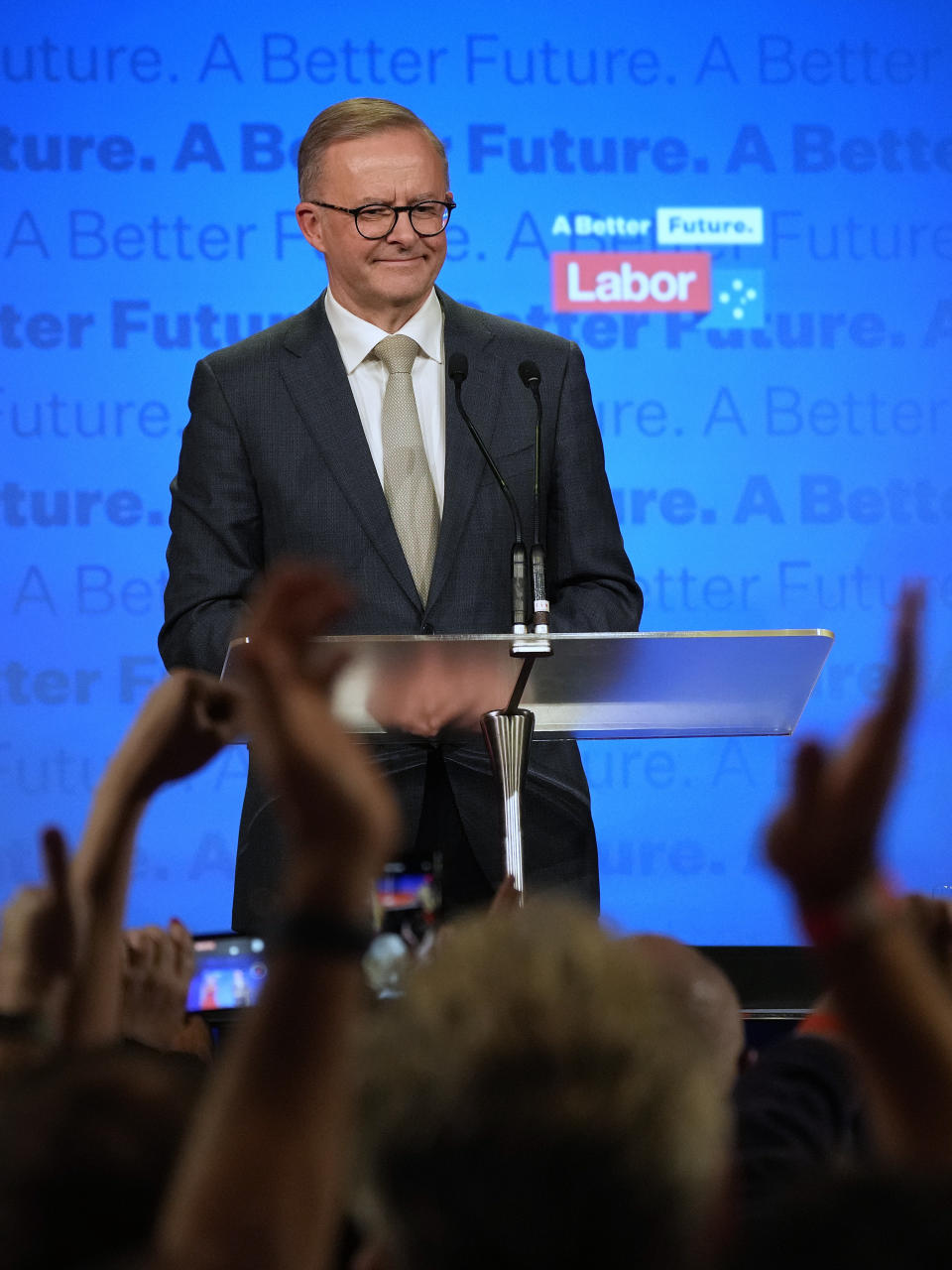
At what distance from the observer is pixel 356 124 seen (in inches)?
119

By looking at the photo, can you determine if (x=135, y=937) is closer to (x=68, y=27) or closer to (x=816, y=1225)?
(x=816, y=1225)

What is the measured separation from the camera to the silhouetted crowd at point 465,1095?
75cm

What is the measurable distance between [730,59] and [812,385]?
947 millimetres

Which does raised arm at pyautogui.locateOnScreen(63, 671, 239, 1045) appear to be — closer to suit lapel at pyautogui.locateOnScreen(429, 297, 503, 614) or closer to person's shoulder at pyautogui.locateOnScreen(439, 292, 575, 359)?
suit lapel at pyautogui.locateOnScreen(429, 297, 503, 614)

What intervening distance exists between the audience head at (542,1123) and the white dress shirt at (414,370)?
2268 millimetres

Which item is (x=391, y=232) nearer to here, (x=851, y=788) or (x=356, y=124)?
(x=356, y=124)

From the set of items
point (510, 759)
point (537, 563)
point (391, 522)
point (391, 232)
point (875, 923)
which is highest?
point (391, 232)

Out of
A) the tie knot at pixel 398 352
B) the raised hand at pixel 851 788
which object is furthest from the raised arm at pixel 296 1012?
the tie knot at pixel 398 352

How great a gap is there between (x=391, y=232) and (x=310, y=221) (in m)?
0.26

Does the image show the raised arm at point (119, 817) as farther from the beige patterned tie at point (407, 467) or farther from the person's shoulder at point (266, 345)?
the person's shoulder at point (266, 345)

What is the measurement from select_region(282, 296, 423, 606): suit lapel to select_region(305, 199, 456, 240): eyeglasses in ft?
0.69

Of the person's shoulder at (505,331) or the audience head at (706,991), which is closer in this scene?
the audience head at (706,991)

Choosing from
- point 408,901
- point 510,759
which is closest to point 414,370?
point 510,759

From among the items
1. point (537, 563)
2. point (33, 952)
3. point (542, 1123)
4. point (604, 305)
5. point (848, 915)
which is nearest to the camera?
point (542, 1123)
